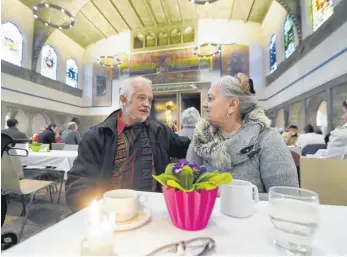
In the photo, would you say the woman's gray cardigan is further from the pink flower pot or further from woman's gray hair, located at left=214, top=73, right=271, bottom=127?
the pink flower pot

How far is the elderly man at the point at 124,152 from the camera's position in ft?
3.78

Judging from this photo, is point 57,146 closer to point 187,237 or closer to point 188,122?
point 188,122

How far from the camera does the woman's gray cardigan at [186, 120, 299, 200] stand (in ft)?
3.35

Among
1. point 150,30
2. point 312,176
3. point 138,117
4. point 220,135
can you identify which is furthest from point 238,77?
point 150,30

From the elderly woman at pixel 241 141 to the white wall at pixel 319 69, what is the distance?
14.8 ft

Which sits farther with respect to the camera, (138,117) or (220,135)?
(138,117)

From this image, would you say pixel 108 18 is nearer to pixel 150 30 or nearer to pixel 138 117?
pixel 150 30

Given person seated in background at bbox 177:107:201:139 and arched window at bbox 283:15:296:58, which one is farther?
arched window at bbox 283:15:296:58

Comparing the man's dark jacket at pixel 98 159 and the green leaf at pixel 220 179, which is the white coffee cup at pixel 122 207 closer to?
the green leaf at pixel 220 179

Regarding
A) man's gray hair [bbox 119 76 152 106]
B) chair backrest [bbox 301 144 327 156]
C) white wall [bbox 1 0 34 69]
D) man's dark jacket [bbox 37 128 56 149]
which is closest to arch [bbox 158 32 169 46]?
white wall [bbox 1 0 34 69]

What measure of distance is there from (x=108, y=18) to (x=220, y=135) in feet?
33.4

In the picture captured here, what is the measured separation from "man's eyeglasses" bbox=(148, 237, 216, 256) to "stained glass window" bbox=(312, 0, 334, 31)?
6312 millimetres

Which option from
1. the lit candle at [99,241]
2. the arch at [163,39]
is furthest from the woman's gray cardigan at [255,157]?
the arch at [163,39]

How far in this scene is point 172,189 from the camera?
0.57m
